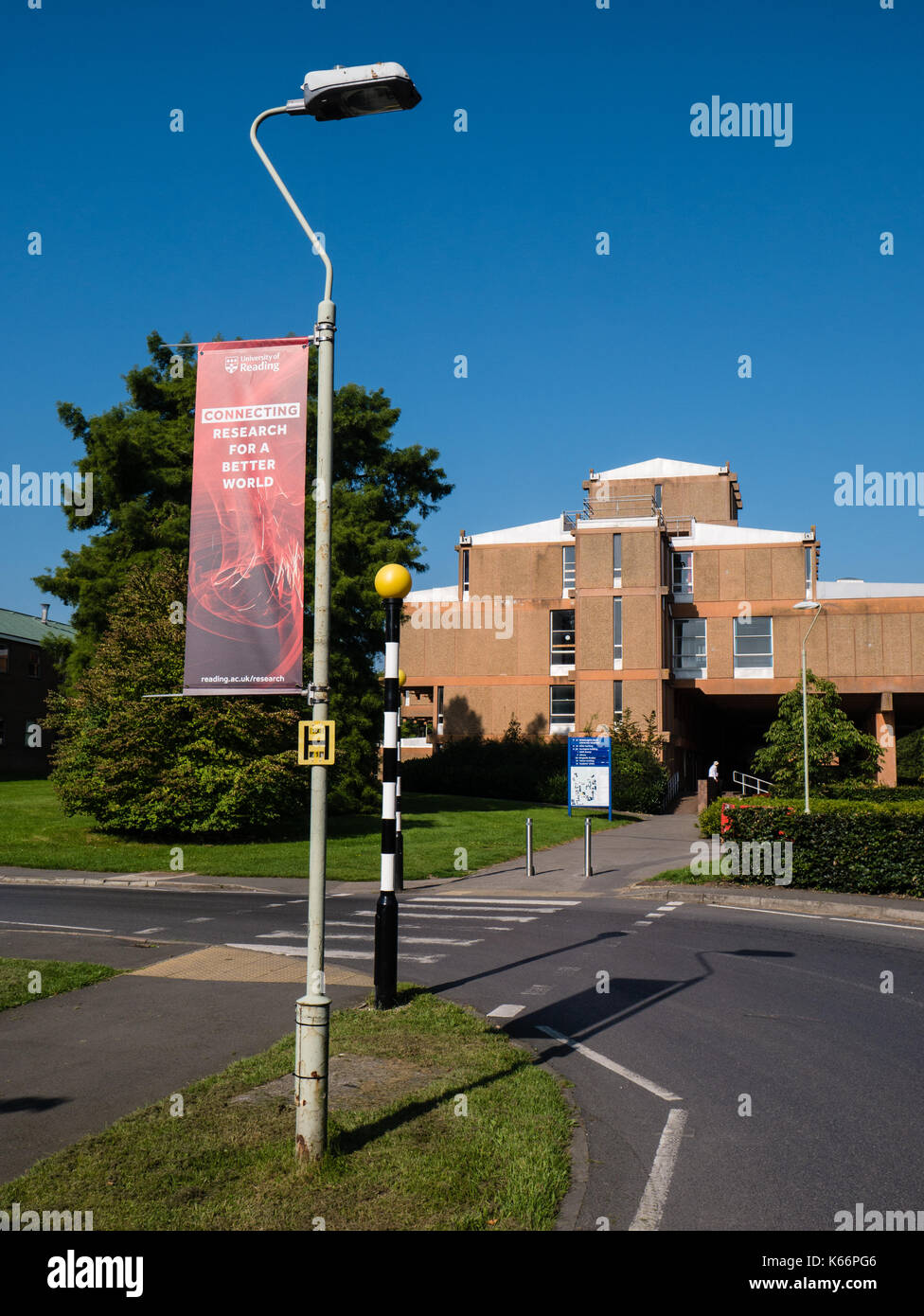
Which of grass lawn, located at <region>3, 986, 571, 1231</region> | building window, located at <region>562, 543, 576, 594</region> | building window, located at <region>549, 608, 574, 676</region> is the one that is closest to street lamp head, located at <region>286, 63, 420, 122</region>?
grass lawn, located at <region>3, 986, 571, 1231</region>

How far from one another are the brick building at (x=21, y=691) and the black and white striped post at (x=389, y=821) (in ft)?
172

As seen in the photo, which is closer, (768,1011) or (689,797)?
(768,1011)

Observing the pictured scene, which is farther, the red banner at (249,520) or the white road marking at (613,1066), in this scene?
the white road marking at (613,1066)

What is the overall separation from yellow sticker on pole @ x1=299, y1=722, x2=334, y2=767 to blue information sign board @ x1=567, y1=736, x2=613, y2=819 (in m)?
24.4

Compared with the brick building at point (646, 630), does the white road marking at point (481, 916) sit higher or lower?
lower

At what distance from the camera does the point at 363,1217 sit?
14.9 ft

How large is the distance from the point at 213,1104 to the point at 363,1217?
6.30 ft

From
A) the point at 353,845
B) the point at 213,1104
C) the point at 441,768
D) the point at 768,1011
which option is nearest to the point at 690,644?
the point at 441,768

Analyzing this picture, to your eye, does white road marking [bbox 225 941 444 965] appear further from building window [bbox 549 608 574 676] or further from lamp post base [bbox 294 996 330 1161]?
building window [bbox 549 608 574 676]

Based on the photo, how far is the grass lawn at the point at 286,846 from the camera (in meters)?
21.7

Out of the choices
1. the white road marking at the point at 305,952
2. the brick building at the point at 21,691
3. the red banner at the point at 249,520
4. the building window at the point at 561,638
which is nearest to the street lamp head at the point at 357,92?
the red banner at the point at 249,520

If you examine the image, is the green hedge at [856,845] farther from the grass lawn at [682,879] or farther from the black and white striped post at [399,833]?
the black and white striped post at [399,833]

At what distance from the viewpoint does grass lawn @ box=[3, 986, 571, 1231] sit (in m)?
4.61
